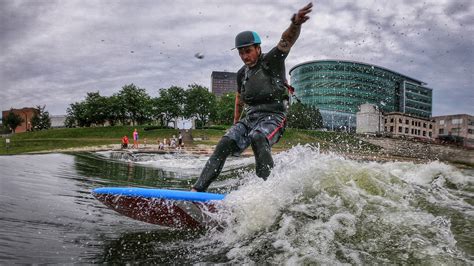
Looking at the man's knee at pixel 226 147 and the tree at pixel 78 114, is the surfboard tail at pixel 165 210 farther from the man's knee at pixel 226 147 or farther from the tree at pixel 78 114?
the tree at pixel 78 114

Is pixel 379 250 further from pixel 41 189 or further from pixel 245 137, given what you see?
pixel 41 189

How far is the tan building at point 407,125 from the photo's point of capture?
96.8 m

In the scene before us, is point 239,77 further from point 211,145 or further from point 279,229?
point 211,145

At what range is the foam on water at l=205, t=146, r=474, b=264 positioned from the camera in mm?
2646

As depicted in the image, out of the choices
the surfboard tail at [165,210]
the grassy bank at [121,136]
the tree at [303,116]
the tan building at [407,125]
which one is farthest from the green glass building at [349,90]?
the surfboard tail at [165,210]

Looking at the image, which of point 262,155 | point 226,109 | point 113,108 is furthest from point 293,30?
point 226,109

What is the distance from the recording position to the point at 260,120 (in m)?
4.43

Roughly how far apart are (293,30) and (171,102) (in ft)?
254

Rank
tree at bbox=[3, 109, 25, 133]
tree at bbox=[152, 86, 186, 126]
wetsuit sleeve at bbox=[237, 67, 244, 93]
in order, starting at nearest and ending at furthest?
wetsuit sleeve at bbox=[237, 67, 244, 93], tree at bbox=[152, 86, 186, 126], tree at bbox=[3, 109, 25, 133]

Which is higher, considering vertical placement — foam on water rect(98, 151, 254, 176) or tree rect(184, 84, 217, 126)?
tree rect(184, 84, 217, 126)

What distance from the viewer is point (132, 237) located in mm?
3418

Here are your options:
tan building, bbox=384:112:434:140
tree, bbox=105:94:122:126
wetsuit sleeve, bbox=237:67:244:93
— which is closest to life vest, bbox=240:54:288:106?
wetsuit sleeve, bbox=237:67:244:93

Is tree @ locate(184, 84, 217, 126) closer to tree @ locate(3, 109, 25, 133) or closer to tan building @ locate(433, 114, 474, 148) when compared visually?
tree @ locate(3, 109, 25, 133)

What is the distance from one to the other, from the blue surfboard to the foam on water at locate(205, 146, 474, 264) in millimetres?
206
